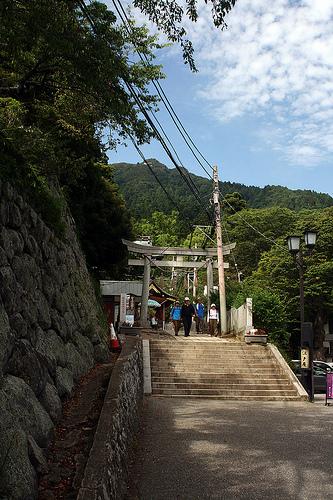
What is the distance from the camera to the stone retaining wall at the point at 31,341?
4.05 meters

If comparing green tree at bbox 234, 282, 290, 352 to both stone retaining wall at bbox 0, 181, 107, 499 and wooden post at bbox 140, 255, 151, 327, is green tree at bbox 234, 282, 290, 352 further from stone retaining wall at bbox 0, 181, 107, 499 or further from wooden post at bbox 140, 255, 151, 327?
stone retaining wall at bbox 0, 181, 107, 499

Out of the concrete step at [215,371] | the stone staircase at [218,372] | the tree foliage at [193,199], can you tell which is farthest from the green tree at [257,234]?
the concrete step at [215,371]

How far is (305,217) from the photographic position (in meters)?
46.1

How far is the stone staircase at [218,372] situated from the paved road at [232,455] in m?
2.31

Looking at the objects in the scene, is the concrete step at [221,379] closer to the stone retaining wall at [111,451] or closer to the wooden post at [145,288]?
the stone retaining wall at [111,451]

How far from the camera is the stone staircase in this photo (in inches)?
517

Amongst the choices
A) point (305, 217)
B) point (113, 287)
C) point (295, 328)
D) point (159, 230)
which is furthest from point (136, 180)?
point (113, 287)

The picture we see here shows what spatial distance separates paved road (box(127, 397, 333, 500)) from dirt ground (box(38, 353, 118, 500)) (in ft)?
2.82

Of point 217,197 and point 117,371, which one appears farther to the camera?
point 217,197

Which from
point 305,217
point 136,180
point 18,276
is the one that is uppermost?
point 136,180

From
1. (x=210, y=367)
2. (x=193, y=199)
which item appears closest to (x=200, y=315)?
(x=210, y=367)

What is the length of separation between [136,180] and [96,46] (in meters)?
121

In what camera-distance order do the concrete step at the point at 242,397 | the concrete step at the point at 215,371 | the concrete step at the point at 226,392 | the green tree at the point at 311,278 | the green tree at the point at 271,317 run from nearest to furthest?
the concrete step at the point at 242,397
the concrete step at the point at 226,392
the concrete step at the point at 215,371
the green tree at the point at 271,317
the green tree at the point at 311,278

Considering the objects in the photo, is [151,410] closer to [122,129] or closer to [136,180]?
[122,129]
